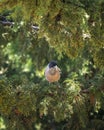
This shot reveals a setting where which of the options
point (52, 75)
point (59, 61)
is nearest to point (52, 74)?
point (52, 75)

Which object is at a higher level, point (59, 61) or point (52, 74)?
point (52, 74)

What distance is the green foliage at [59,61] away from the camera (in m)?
2.56

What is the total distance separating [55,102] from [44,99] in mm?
155

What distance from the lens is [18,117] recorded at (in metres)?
4.77

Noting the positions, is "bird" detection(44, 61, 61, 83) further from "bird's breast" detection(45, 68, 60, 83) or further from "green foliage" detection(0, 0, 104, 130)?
"green foliage" detection(0, 0, 104, 130)

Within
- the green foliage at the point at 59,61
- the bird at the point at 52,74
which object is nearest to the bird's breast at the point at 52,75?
the bird at the point at 52,74

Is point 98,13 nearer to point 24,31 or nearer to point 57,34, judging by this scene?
point 57,34

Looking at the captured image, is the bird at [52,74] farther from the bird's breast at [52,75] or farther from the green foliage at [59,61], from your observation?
the green foliage at [59,61]

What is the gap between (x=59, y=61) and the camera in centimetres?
875

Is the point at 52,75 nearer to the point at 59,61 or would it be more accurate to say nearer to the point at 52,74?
the point at 52,74

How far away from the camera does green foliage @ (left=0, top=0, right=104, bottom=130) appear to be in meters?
2.56

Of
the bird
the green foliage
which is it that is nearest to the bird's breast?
the bird

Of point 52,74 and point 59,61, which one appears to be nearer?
point 52,74

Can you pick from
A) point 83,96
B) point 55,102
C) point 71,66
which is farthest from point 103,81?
point 71,66
